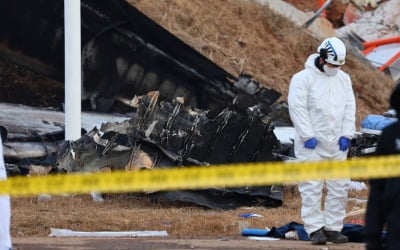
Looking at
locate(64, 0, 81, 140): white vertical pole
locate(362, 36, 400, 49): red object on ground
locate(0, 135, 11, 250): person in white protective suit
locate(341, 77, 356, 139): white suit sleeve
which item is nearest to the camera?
locate(0, 135, 11, 250): person in white protective suit

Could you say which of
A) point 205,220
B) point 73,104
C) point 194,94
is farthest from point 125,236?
point 194,94

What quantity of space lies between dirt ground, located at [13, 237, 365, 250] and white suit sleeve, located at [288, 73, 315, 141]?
1.03 m

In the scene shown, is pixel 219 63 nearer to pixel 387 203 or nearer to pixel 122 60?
pixel 122 60

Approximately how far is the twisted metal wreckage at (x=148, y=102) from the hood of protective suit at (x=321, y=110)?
2.90 metres

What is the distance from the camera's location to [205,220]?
10.7 m

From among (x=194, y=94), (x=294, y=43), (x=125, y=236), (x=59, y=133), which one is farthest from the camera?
(x=294, y=43)

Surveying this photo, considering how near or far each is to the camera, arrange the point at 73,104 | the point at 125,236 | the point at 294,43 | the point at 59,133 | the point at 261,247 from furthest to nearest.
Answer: the point at 294,43 < the point at 59,133 < the point at 73,104 < the point at 125,236 < the point at 261,247

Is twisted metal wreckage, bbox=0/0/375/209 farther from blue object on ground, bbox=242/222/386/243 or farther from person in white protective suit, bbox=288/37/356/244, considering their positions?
person in white protective suit, bbox=288/37/356/244

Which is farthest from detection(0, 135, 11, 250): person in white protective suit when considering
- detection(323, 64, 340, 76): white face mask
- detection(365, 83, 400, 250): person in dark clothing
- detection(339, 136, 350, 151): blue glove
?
detection(323, 64, 340, 76): white face mask

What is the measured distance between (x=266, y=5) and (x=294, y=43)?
5.38 ft

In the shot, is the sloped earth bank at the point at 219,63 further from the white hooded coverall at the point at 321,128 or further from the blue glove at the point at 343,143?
the blue glove at the point at 343,143

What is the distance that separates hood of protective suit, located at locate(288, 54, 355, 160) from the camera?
9102mm

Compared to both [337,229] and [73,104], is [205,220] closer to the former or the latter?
[337,229]

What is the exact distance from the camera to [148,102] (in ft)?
39.2
